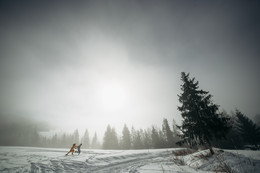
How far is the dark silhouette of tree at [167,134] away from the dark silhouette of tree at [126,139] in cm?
1771

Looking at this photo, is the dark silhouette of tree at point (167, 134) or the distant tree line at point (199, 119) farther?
the dark silhouette of tree at point (167, 134)

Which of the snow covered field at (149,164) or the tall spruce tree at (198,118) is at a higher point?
the tall spruce tree at (198,118)

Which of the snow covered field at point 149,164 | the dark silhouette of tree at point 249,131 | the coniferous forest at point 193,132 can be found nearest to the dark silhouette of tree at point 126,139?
the coniferous forest at point 193,132

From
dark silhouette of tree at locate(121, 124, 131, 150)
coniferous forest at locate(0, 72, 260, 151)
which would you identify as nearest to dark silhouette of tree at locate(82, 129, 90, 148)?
coniferous forest at locate(0, 72, 260, 151)

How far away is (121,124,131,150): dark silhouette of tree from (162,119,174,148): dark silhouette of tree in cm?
1771

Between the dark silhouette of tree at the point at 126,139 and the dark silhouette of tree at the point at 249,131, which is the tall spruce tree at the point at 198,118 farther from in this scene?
the dark silhouette of tree at the point at 126,139

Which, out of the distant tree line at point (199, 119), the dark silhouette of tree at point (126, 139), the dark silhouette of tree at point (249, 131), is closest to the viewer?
the distant tree line at point (199, 119)

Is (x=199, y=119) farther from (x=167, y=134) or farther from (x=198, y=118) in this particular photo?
(x=167, y=134)

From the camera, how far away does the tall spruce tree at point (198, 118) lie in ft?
40.1

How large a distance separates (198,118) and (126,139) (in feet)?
158

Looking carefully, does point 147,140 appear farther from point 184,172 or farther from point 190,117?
point 184,172

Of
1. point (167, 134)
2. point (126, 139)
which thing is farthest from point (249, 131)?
point (126, 139)

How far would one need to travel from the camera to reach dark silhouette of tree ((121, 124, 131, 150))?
5288 cm

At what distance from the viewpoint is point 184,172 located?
5.07 metres
